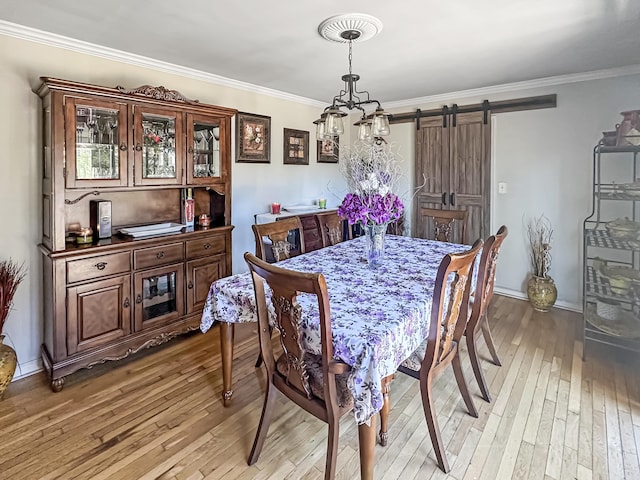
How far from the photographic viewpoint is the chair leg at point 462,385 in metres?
1.99

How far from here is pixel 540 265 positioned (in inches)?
146

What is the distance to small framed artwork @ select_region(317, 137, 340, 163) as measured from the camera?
491 cm

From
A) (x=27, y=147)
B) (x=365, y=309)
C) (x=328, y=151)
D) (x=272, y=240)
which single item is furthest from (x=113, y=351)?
(x=328, y=151)

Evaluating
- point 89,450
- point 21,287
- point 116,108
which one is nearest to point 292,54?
point 116,108

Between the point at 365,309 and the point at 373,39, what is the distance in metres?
1.99

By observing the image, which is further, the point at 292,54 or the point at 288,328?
the point at 292,54

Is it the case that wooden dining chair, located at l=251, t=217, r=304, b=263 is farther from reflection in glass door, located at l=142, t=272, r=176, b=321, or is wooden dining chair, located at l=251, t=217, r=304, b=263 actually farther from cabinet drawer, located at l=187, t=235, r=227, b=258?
reflection in glass door, located at l=142, t=272, r=176, b=321

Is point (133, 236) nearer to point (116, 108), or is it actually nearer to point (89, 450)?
point (116, 108)

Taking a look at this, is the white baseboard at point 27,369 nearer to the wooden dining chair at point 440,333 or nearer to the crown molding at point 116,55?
the crown molding at point 116,55

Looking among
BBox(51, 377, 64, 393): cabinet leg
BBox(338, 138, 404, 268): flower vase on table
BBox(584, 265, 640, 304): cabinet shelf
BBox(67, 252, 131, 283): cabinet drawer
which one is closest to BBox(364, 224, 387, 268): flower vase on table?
BBox(338, 138, 404, 268): flower vase on table

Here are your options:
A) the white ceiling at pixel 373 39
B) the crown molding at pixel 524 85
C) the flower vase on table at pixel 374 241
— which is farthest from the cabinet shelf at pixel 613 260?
the flower vase on table at pixel 374 241

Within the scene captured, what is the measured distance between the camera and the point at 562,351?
2.81m

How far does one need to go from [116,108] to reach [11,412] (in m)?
1.99

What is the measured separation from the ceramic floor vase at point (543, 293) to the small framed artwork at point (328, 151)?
295cm
